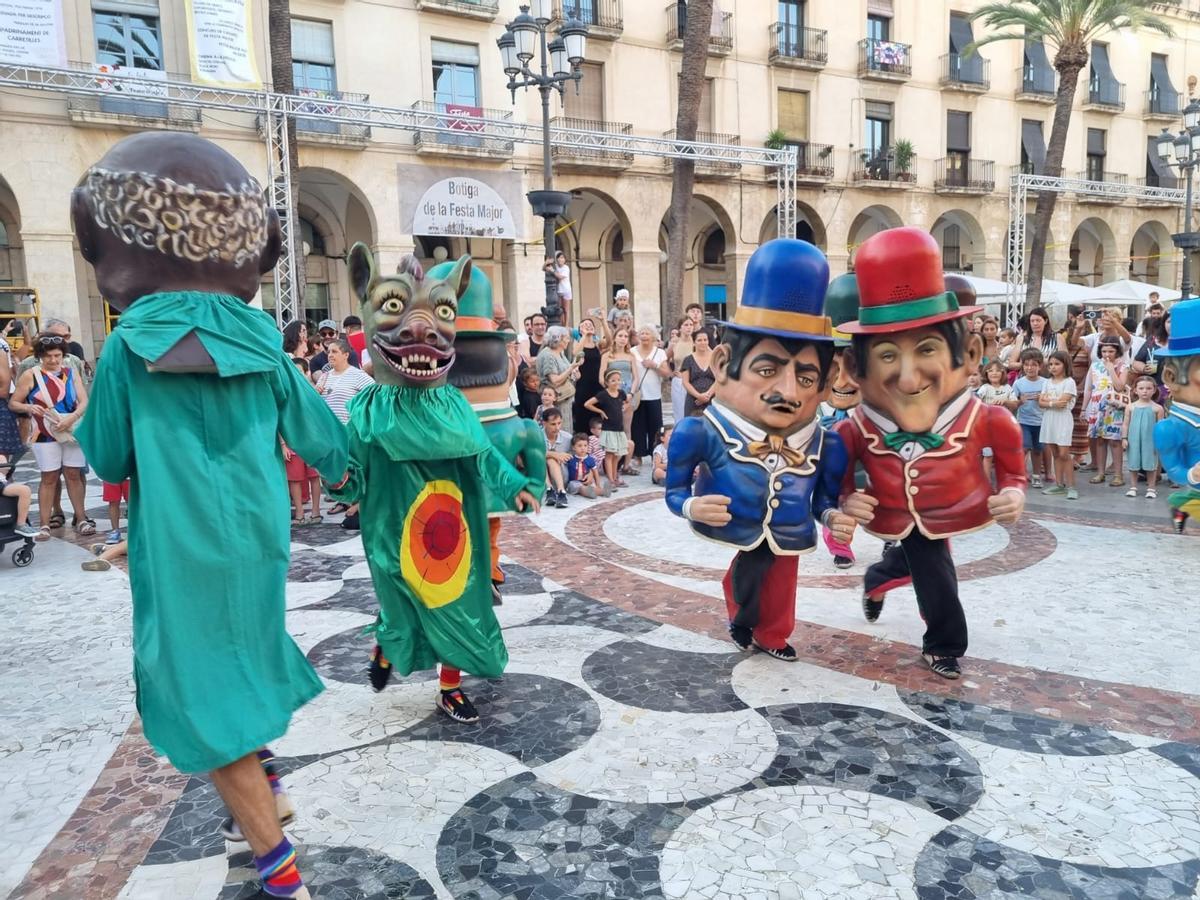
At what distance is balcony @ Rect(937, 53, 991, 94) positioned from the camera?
2367cm

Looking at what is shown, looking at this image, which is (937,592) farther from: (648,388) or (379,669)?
(648,388)

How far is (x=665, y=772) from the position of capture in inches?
108

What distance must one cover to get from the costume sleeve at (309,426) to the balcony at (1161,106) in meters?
32.3

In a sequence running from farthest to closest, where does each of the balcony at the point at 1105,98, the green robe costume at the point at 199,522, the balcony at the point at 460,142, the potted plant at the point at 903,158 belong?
1. the balcony at the point at 1105,98
2. the potted plant at the point at 903,158
3. the balcony at the point at 460,142
4. the green robe costume at the point at 199,522

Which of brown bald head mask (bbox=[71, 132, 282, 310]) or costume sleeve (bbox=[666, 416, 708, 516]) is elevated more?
brown bald head mask (bbox=[71, 132, 282, 310])

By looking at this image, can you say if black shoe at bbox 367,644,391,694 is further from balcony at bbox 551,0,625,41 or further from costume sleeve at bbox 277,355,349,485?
balcony at bbox 551,0,625,41

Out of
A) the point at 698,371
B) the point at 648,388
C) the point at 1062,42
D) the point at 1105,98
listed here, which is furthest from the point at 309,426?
the point at 1105,98

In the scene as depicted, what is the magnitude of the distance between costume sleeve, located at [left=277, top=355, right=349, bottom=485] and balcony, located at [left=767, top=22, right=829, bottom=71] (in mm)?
21774

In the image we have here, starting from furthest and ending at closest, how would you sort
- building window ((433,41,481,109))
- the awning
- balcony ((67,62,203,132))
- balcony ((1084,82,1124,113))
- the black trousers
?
balcony ((1084,82,1124,113)) < the awning < building window ((433,41,481,109)) < balcony ((67,62,203,132)) < the black trousers

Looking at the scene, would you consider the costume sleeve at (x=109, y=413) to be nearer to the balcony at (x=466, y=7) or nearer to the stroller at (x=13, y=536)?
the stroller at (x=13, y=536)

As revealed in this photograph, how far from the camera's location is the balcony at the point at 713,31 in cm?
1994

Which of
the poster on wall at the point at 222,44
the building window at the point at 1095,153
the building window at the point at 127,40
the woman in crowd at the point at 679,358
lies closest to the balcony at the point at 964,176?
the building window at the point at 1095,153

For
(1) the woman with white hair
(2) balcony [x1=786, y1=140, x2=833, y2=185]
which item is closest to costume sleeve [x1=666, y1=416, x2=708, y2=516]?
→ (1) the woman with white hair

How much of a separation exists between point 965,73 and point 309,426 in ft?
Answer: 87.1
